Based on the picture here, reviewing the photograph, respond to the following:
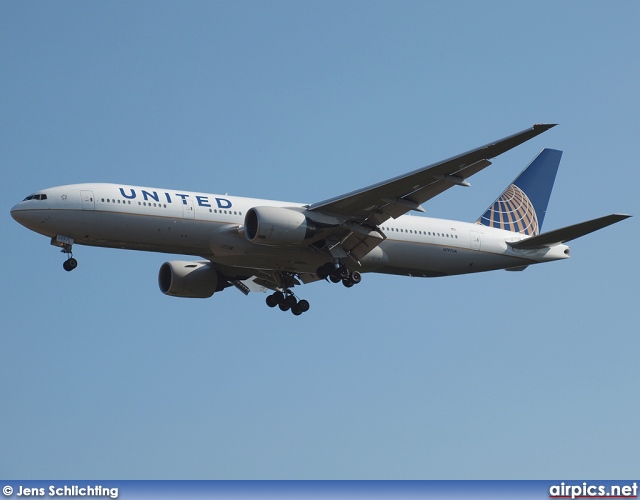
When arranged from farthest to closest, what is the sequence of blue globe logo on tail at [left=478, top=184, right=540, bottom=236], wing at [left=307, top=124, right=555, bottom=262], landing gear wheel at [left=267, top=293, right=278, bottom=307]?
blue globe logo on tail at [left=478, top=184, right=540, bottom=236] < landing gear wheel at [left=267, top=293, right=278, bottom=307] < wing at [left=307, top=124, right=555, bottom=262]

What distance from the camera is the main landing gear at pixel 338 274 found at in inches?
1624

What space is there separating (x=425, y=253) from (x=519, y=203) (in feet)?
25.9

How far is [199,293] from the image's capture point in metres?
45.0

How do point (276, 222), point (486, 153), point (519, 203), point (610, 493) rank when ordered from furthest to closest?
1. point (519, 203)
2. point (276, 222)
3. point (486, 153)
4. point (610, 493)

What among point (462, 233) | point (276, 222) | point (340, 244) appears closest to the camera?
point (276, 222)

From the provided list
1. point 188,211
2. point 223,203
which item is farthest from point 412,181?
point 188,211

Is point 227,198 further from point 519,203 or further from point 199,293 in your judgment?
point 519,203

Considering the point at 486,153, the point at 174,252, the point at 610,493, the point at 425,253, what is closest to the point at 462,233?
the point at 425,253

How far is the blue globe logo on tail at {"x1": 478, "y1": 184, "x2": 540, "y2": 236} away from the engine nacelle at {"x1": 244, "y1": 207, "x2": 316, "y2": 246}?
10.4m

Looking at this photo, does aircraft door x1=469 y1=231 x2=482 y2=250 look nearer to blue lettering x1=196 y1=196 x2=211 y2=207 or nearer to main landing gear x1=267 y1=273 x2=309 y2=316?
main landing gear x1=267 y1=273 x2=309 y2=316

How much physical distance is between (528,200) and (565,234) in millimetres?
6670

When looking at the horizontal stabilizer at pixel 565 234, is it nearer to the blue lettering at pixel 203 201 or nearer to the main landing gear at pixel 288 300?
the main landing gear at pixel 288 300

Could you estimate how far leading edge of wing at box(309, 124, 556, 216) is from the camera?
115 feet

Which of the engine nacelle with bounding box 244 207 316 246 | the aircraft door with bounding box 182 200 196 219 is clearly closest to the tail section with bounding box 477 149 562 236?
the engine nacelle with bounding box 244 207 316 246
